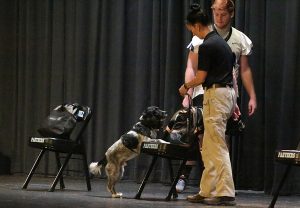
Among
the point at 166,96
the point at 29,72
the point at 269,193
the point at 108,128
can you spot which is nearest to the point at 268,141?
the point at 269,193

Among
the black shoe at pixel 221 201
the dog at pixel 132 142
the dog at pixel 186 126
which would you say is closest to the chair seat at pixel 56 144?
the dog at pixel 132 142

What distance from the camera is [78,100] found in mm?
7672

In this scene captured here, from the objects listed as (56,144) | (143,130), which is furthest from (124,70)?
(143,130)

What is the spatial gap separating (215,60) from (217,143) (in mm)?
602

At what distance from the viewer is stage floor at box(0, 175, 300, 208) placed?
4.79 metres

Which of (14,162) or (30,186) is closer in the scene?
(30,186)

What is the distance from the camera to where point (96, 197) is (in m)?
5.40

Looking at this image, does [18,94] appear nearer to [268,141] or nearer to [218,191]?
[268,141]

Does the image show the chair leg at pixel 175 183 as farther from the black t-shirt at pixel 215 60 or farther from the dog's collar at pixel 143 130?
the black t-shirt at pixel 215 60

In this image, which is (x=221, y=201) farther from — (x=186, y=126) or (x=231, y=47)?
(x=231, y=47)

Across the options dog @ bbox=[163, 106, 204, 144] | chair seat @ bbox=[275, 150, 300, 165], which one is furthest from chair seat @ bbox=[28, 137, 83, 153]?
chair seat @ bbox=[275, 150, 300, 165]

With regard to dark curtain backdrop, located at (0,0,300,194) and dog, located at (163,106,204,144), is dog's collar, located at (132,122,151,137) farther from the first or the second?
dark curtain backdrop, located at (0,0,300,194)

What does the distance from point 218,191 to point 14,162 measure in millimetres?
3903

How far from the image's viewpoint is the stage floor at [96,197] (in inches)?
189
